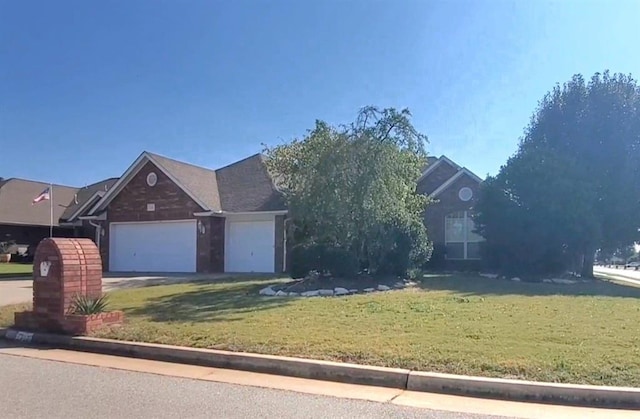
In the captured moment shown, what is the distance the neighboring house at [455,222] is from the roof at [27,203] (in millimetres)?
25835

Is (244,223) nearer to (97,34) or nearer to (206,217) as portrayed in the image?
(206,217)

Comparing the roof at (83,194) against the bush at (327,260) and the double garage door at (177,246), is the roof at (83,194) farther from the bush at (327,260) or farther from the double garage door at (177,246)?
the bush at (327,260)

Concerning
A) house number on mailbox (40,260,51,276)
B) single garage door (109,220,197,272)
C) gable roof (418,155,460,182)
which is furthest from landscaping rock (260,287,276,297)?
gable roof (418,155,460,182)

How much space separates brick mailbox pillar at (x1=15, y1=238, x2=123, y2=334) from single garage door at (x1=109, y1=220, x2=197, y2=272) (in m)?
14.5

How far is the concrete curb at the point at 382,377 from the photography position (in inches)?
218

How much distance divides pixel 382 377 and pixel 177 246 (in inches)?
778

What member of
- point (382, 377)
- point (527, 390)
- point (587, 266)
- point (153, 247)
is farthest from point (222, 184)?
point (527, 390)

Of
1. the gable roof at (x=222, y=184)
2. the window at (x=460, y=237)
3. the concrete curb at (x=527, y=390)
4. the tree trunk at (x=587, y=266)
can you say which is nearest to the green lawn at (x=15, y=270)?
the gable roof at (x=222, y=184)

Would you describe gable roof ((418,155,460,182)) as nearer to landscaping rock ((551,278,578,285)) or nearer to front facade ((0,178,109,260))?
landscaping rock ((551,278,578,285))

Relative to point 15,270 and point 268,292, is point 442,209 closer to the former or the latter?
point 268,292

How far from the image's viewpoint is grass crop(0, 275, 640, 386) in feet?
21.2

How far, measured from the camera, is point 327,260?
15.9m

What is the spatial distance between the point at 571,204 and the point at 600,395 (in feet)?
51.5

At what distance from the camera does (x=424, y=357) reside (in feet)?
22.1
